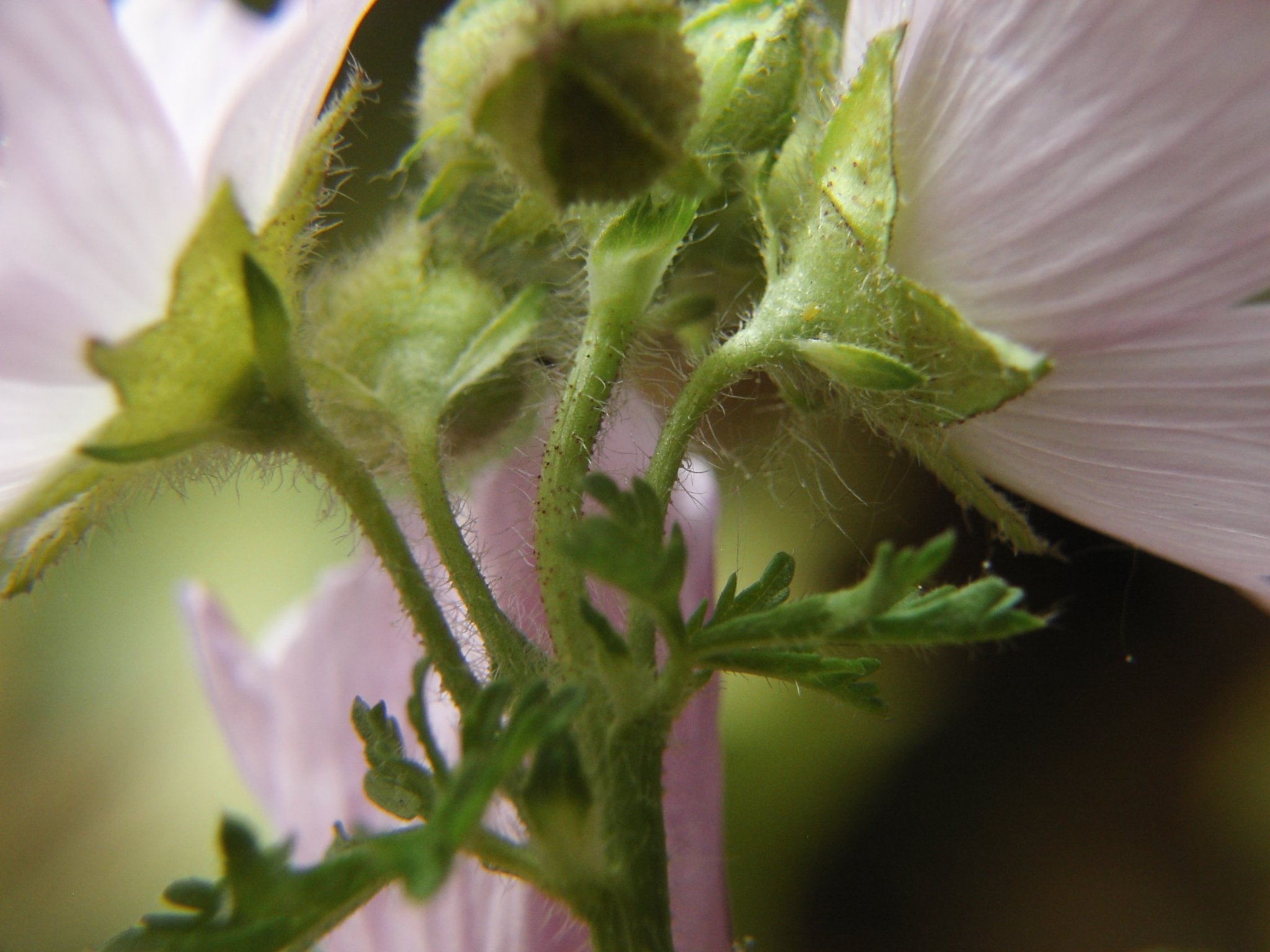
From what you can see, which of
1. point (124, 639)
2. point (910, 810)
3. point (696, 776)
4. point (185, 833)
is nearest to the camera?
point (696, 776)

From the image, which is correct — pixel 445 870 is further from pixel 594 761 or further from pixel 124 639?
pixel 124 639

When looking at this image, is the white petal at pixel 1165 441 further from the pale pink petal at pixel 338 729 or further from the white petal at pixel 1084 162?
the pale pink petal at pixel 338 729

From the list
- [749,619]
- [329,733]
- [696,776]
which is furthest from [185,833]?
[749,619]

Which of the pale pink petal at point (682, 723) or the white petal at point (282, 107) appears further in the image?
the pale pink petal at point (682, 723)

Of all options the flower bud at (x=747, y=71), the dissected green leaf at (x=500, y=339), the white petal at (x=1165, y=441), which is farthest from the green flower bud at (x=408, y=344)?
the white petal at (x=1165, y=441)

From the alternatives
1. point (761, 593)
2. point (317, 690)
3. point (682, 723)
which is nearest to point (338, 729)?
point (317, 690)

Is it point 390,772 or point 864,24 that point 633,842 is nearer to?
point 390,772
